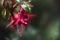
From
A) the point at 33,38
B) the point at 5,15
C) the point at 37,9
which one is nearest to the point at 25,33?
the point at 33,38

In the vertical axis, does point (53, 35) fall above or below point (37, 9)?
below

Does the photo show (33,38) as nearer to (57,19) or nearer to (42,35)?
(42,35)

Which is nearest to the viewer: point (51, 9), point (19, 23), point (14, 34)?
point (19, 23)

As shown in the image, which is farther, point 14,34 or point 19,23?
point 14,34

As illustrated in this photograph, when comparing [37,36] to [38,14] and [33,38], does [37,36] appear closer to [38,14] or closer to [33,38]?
[33,38]

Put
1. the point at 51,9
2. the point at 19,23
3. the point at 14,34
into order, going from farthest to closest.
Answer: the point at 51,9
the point at 14,34
the point at 19,23

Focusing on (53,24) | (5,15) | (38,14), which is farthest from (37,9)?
(5,15)

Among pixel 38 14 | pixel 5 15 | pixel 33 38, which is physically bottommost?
pixel 33 38
